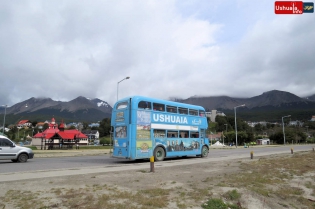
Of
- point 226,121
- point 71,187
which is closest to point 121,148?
point 71,187

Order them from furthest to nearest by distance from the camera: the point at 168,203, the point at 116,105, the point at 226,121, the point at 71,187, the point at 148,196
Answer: the point at 226,121
the point at 116,105
the point at 71,187
the point at 148,196
the point at 168,203

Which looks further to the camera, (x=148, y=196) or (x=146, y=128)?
(x=146, y=128)

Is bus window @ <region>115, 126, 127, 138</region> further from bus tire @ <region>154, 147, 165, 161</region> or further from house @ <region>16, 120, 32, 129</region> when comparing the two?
house @ <region>16, 120, 32, 129</region>

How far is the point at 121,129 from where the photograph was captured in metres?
16.9

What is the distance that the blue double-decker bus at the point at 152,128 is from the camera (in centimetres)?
1619

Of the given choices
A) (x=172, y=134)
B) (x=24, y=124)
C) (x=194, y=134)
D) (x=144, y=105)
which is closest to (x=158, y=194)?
(x=144, y=105)

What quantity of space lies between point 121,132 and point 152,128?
210 cm

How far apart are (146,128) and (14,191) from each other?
1035 cm

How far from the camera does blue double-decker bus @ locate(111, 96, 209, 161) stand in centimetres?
1619

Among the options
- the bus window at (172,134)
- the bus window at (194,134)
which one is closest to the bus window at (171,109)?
the bus window at (172,134)

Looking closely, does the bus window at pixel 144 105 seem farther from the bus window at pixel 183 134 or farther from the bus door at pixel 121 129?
the bus window at pixel 183 134

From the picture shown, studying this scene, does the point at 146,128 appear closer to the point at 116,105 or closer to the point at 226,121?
the point at 116,105

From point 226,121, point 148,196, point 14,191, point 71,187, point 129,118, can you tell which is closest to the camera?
point 148,196

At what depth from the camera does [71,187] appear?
24.9 feet
